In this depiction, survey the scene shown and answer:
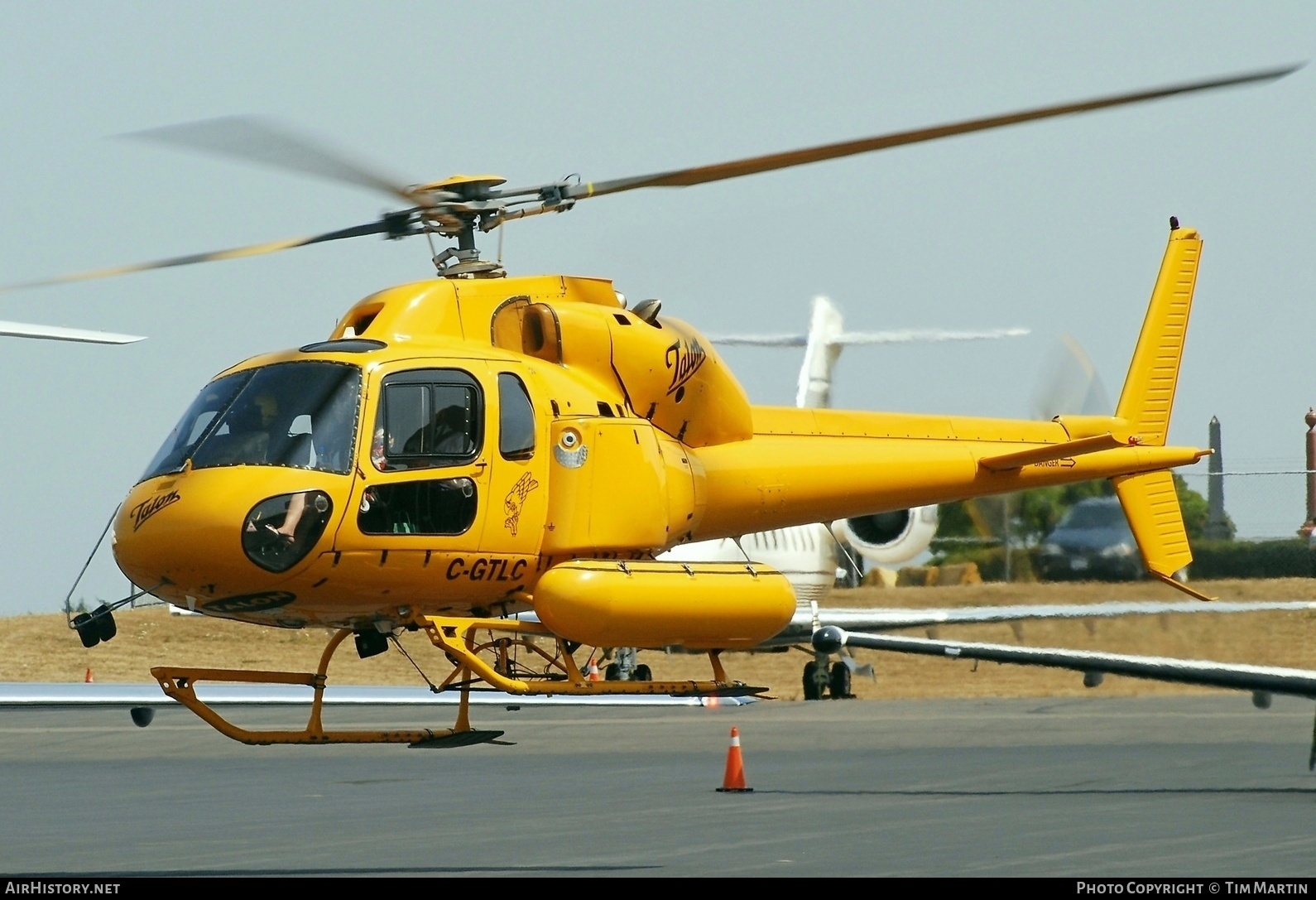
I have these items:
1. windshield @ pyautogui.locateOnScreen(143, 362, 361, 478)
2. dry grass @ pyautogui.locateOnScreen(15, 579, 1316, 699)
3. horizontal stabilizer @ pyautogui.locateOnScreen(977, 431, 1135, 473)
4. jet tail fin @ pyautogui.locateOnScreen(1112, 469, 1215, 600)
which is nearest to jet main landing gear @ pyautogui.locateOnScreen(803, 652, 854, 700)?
dry grass @ pyautogui.locateOnScreen(15, 579, 1316, 699)

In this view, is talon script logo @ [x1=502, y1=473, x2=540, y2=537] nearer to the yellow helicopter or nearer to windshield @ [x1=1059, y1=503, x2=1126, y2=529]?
the yellow helicopter

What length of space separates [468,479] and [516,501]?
16.2 inches

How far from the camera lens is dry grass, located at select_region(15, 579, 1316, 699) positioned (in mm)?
26688

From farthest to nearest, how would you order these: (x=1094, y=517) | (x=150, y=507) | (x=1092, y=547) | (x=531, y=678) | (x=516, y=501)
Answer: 1. (x=1094, y=517)
2. (x=1092, y=547)
3. (x=531, y=678)
4. (x=516, y=501)
5. (x=150, y=507)

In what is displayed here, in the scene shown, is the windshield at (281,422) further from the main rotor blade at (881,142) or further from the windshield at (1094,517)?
the windshield at (1094,517)

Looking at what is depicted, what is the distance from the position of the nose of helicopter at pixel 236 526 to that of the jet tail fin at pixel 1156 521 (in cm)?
945

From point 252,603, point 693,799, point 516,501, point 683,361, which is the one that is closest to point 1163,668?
point 693,799

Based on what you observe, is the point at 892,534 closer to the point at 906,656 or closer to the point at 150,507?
the point at 906,656

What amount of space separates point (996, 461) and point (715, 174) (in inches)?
200

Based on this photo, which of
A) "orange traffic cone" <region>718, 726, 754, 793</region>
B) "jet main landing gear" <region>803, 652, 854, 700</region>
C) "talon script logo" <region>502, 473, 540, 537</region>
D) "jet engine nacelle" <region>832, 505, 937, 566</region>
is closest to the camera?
"talon script logo" <region>502, 473, 540, 537</region>

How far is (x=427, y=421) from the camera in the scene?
1227 cm

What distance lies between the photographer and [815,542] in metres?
41.5

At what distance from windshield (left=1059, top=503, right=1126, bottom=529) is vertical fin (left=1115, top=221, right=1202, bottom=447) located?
523 inches
